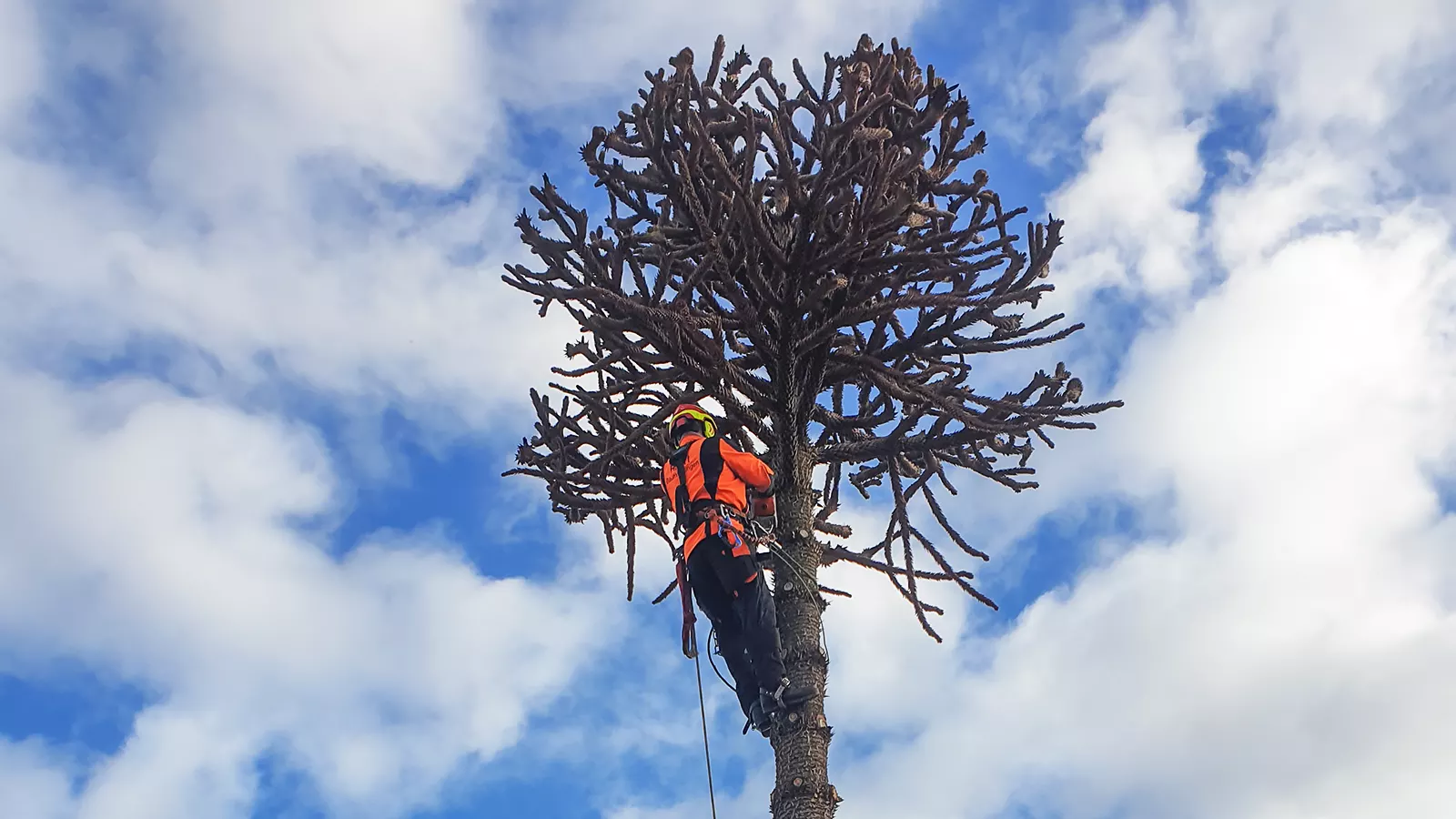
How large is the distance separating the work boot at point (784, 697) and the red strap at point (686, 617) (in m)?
0.68

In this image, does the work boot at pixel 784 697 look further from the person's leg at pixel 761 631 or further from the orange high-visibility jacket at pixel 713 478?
the orange high-visibility jacket at pixel 713 478

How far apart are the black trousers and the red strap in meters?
0.06

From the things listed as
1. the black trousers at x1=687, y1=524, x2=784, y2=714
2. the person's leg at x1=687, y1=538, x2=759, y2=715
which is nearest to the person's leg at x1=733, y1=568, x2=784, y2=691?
the black trousers at x1=687, y1=524, x2=784, y2=714

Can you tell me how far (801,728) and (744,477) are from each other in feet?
4.45

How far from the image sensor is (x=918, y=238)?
6820mm

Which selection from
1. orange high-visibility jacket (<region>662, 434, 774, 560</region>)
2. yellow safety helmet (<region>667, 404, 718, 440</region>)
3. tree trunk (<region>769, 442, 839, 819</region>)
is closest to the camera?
tree trunk (<region>769, 442, 839, 819</region>)

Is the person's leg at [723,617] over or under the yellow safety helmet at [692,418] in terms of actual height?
under

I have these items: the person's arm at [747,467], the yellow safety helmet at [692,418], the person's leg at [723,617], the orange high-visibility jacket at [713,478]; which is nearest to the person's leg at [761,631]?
the person's leg at [723,617]

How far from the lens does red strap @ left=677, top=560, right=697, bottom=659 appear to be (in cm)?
668

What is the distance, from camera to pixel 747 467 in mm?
6477

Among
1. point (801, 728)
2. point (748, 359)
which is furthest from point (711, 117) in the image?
point (801, 728)

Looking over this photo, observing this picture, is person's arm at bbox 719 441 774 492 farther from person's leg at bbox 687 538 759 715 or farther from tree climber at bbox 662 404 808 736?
person's leg at bbox 687 538 759 715

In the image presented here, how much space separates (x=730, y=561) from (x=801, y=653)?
0.62 metres

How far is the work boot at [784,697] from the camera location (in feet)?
20.3
